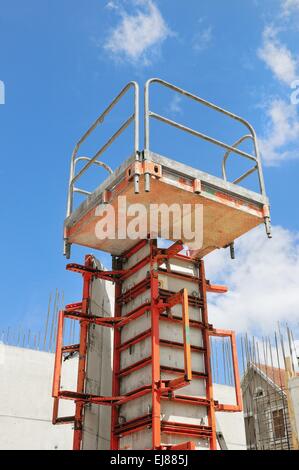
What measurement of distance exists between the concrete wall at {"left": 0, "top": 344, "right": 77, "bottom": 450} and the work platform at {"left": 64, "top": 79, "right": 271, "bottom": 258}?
15.9 feet

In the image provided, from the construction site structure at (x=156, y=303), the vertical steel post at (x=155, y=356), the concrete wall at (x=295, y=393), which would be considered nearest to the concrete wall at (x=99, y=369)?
the construction site structure at (x=156, y=303)

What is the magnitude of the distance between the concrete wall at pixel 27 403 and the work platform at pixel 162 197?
15.9ft

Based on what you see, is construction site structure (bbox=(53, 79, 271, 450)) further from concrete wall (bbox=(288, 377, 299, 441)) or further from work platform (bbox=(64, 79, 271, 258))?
concrete wall (bbox=(288, 377, 299, 441))

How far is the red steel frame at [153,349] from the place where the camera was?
29.7 ft

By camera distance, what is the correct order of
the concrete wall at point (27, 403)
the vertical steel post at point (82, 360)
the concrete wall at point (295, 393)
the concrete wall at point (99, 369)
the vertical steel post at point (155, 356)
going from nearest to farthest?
the vertical steel post at point (155, 356) → the vertical steel post at point (82, 360) → the concrete wall at point (99, 369) → the concrete wall at point (27, 403) → the concrete wall at point (295, 393)

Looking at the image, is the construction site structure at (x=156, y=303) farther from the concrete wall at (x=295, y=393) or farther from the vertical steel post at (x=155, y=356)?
the concrete wall at (x=295, y=393)

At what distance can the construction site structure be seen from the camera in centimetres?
916

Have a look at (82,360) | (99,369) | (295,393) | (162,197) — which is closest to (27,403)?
(99,369)

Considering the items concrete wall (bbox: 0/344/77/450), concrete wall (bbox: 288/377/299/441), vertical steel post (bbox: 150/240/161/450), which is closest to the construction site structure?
vertical steel post (bbox: 150/240/161/450)

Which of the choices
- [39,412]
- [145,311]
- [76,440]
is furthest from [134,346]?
[39,412]

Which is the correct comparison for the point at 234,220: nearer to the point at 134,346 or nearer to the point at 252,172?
the point at 252,172

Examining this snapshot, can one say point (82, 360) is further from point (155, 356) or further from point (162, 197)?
point (162, 197)

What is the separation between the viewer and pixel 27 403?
14.1 m
